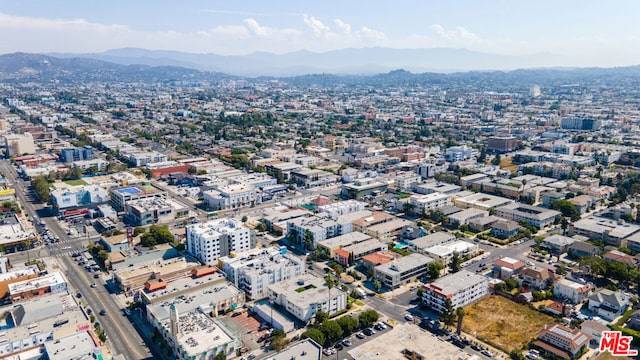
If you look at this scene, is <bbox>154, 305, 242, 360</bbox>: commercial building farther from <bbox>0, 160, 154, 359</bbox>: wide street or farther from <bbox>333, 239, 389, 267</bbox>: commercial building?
<bbox>333, 239, 389, 267</bbox>: commercial building

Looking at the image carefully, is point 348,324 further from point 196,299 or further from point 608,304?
point 608,304

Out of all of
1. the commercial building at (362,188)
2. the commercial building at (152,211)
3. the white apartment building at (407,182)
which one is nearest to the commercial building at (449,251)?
the commercial building at (362,188)

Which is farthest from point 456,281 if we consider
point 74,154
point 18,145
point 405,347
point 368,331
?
point 18,145

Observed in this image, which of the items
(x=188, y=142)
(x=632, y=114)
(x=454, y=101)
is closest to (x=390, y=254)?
(x=188, y=142)

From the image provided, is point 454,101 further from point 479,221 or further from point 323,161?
point 479,221

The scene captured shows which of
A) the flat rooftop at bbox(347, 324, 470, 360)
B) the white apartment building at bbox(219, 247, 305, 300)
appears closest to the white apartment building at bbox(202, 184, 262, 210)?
the white apartment building at bbox(219, 247, 305, 300)

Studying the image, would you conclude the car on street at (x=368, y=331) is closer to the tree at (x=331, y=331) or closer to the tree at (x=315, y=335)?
the tree at (x=331, y=331)
